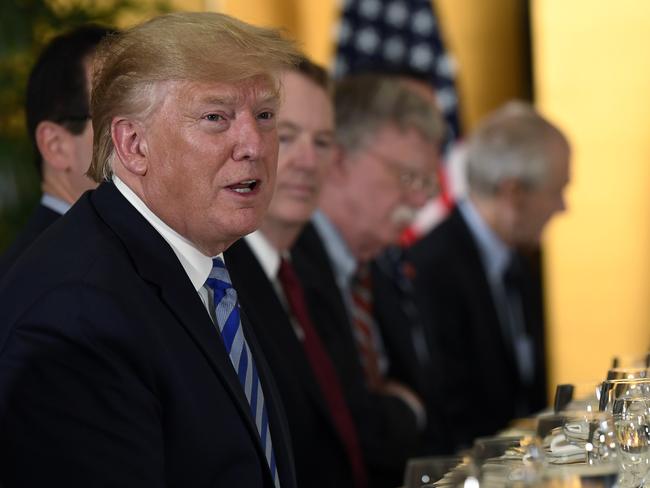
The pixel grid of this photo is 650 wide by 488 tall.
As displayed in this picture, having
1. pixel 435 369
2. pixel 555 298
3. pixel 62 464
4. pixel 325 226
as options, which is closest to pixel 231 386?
pixel 62 464

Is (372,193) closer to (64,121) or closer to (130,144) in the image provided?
(64,121)

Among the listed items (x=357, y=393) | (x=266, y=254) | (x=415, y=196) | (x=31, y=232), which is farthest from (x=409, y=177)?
(x=31, y=232)

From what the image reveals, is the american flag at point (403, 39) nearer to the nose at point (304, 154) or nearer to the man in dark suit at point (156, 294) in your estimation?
the nose at point (304, 154)

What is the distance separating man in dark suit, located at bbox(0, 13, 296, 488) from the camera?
181cm

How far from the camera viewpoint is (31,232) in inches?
117

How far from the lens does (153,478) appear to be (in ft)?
6.08

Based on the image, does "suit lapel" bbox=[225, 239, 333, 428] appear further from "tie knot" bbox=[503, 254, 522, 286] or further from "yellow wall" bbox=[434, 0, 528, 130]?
"yellow wall" bbox=[434, 0, 528, 130]

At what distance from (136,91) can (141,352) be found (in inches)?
19.7

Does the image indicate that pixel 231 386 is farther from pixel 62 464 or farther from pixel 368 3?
pixel 368 3

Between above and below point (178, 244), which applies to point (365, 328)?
below

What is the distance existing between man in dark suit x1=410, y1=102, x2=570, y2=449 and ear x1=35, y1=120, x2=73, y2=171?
2479 millimetres

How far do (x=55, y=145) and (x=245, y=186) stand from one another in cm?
104

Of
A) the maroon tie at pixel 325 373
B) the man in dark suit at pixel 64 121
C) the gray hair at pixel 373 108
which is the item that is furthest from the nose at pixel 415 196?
the man in dark suit at pixel 64 121

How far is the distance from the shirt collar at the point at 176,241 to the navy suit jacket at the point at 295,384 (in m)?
0.73
